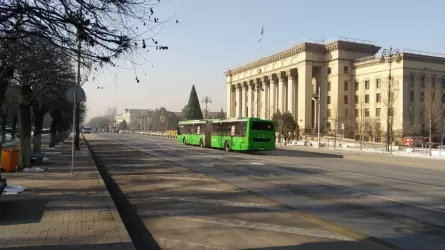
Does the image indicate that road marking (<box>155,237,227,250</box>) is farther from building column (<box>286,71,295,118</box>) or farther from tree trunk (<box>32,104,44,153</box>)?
building column (<box>286,71,295,118</box>)

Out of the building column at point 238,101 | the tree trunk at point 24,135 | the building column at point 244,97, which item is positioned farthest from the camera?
the building column at point 238,101

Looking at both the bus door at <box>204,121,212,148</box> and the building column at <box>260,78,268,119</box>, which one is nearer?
the bus door at <box>204,121,212,148</box>

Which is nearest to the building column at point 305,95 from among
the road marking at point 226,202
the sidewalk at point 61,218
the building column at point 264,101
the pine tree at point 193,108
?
the building column at point 264,101

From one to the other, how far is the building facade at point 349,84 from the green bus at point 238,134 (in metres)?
44.5

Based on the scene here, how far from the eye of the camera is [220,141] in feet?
137

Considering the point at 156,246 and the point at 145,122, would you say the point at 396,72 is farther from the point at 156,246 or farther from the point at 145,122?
the point at 145,122

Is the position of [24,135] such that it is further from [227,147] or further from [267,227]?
[227,147]

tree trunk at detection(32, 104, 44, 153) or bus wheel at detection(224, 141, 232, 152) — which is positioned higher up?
tree trunk at detection(32, 104, 44, 153)

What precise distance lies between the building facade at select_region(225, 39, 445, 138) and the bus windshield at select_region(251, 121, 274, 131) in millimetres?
49380

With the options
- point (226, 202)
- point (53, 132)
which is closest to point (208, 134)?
point (53, 132)

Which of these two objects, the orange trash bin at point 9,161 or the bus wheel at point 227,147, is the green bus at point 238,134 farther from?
the orange trash bin at point 9,161

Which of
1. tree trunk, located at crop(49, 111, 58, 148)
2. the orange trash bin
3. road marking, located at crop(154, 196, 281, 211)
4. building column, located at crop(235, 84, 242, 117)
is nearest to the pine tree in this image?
building column, located at crop(235, 84, 242, 117)

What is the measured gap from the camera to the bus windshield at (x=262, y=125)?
3575 cm

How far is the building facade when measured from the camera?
94812 mm
